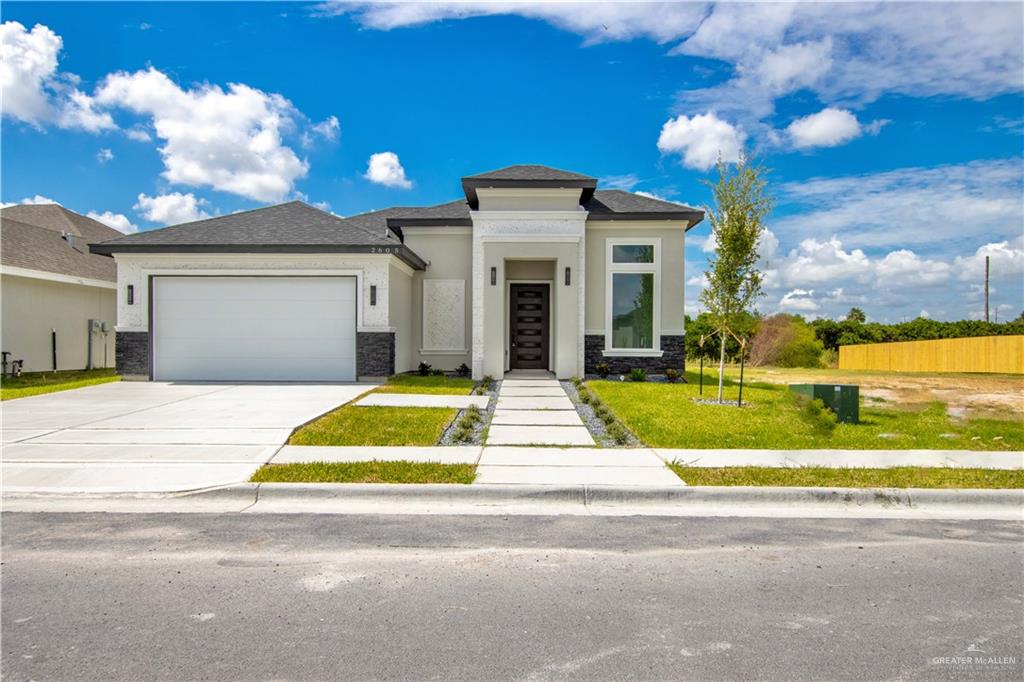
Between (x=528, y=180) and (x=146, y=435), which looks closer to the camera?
(x=146, y=435)

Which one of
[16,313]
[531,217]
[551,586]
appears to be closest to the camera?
[551,586]

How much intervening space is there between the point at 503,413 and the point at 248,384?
681 centimetres

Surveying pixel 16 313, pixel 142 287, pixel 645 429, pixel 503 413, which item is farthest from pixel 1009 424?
pixel 16 313

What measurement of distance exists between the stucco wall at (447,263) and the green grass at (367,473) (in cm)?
1087

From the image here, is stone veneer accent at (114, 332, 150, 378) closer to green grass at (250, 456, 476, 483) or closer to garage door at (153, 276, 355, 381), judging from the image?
garage door at (153, 276, 355, 381)

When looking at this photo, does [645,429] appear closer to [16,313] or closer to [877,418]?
[877,418]

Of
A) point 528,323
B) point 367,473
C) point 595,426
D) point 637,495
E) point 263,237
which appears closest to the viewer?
point 637,495

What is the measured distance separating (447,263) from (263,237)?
4922mm

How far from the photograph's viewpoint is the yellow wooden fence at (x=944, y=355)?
27.5 m

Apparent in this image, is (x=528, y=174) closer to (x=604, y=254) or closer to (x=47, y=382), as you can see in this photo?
(x=604, y=254)

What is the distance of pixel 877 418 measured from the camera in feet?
36.6

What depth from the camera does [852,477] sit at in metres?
6.82

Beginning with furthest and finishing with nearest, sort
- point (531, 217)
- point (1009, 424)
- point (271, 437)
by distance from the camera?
point (531, 217)
point (1009, 424)
point (271, 437)

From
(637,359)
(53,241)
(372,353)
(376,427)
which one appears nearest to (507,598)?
(376,427)
